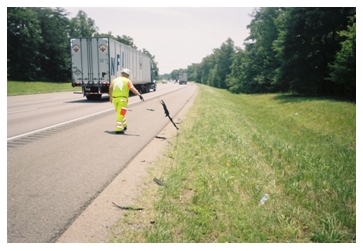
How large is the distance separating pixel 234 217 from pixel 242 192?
89 centimetres

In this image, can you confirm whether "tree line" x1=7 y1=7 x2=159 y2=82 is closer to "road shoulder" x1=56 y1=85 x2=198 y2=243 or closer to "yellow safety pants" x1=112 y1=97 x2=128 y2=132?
"yellow safety pants" x1=112 y1=97 x2=128 y2=132

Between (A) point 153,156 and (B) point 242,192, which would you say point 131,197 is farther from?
(A) point 153,156

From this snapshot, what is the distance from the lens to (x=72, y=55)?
17.4 m

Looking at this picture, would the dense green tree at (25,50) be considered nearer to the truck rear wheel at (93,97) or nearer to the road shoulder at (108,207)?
the truck rear wheel at (93,97)

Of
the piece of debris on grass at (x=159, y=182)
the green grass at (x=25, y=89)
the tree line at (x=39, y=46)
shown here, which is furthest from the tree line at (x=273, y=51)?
the piece of debris on grass at (x=159, y=182)

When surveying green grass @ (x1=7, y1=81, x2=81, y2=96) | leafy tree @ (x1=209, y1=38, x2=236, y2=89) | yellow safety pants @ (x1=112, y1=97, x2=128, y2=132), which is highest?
leafy tree @ (x1=209, y1=38, x2=236, y2=89)

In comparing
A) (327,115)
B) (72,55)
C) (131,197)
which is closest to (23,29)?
(72,55)

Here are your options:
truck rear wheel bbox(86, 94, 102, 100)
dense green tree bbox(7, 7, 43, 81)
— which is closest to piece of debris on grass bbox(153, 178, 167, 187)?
truck rear wheel bbox(86, 94, 102, 100)

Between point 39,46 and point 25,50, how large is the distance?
6736mm

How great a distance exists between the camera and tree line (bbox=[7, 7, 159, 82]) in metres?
38.6

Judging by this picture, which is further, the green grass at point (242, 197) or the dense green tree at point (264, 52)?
the dense green tree at point (264, 52)

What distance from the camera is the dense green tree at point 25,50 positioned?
125 ft

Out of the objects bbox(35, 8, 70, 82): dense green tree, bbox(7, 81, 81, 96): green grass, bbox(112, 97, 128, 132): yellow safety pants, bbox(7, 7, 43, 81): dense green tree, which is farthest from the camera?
bbox(35, 8, 70, 82): dense green tree
